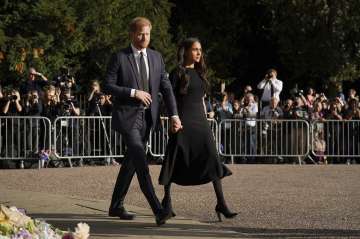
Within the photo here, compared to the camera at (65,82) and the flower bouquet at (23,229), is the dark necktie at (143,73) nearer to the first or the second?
the flower bouquet at (23,229)

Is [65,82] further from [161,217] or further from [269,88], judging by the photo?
[161,217]

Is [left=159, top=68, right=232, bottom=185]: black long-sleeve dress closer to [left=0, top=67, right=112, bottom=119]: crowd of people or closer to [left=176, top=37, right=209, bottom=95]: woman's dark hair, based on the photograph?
[left=176, top=37, right=209, bottom=95]: woman's dark hair

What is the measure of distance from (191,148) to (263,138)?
36.8 ft

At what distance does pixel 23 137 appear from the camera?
1988 centimetres

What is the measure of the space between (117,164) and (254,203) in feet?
26.8

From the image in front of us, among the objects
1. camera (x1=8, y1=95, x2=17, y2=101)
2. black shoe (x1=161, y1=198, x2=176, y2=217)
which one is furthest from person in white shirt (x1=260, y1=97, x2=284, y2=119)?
black shoe (x1=161, y1=198, x2=176, y2=217)

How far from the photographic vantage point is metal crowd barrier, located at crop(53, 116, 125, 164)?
20.0 m

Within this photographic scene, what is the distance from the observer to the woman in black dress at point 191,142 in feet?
34.2

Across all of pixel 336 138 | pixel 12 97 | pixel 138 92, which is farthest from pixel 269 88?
pixel 138 92

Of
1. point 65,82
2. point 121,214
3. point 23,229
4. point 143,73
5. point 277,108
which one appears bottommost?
point 121,214

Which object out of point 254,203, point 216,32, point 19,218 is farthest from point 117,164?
point 216,32

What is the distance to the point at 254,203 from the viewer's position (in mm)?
12438

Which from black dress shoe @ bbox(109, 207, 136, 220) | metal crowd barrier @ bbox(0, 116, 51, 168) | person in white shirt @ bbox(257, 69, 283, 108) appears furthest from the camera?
person in white shirt @ bbox(257, 69, 283, 108)

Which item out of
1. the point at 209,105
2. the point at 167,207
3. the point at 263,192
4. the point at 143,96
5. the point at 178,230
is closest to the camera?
the point at 178,230
